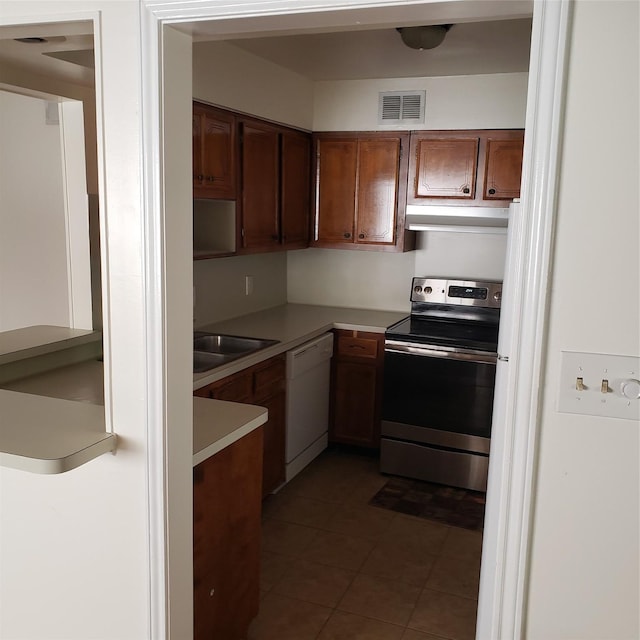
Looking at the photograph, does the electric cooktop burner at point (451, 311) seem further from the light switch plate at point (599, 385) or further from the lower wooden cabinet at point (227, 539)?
the light switch plate at point (599, 385)

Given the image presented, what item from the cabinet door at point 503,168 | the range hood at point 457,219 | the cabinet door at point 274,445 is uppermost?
the cabinet door at point 503,168

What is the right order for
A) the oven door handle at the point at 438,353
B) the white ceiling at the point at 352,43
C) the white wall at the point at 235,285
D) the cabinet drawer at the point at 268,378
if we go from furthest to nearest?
the white wall at the point at 235,285 → the oven door handle at the point at 438,353 → the cabinet drawer at the point at 268,378 → the white ceiling at the point at 352,43

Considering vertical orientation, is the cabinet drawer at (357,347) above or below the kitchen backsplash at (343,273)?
below

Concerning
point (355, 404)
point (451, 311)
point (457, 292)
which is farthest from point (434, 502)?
point (457, 292)

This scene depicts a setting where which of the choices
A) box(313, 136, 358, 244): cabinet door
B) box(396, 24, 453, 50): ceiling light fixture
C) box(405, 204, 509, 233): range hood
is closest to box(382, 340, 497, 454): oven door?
box(405, 204, 509, 233): range hood

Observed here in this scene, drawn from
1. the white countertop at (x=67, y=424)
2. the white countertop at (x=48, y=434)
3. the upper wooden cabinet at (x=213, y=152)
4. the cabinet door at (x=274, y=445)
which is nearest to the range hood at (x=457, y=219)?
the upper wooden cabinet at (x=213, y=152)

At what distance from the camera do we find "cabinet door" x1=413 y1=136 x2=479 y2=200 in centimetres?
397

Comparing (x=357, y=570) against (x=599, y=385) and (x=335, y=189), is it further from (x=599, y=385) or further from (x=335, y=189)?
(x=335, y=189)

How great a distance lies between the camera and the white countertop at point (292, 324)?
11.4ft

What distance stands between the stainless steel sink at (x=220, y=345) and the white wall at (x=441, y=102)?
5.24 feet

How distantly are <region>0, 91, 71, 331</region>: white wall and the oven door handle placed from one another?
182 centimetres

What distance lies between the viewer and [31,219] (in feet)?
9.21

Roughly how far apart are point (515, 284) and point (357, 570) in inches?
79.8

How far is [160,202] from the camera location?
155 centimetres
